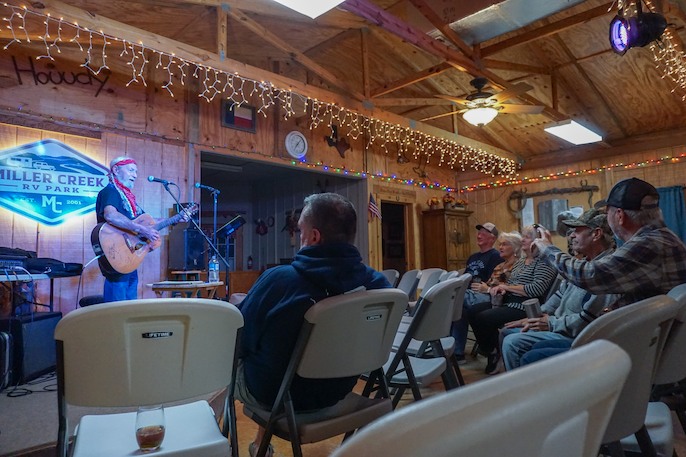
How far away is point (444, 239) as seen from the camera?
7.74 metres

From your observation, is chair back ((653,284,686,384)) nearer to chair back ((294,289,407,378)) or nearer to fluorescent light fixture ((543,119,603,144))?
chair back ((294,289,407,378))

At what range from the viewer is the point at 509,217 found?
8469 mm

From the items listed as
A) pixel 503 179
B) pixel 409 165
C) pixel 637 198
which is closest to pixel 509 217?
pixel 503 179

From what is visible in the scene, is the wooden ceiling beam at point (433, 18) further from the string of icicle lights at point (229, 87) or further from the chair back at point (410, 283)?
the chair back at point (410, 283)

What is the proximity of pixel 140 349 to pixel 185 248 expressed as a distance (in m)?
3.64

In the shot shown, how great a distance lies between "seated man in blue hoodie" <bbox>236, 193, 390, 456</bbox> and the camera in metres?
1.43

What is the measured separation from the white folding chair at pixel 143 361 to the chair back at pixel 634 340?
2.92ft

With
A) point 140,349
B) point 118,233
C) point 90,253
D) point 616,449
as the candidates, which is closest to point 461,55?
point 118,233

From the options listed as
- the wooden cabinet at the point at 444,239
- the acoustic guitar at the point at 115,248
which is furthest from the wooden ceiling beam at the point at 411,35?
the wooden cabinet at the point at 444,239

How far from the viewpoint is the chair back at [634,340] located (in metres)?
0.96

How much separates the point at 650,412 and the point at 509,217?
→ 24.5 ft

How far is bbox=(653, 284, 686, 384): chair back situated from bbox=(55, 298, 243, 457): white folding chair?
1289 millimetres

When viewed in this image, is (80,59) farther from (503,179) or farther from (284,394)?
(503,179)

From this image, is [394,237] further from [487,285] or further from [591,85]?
[487,285]
